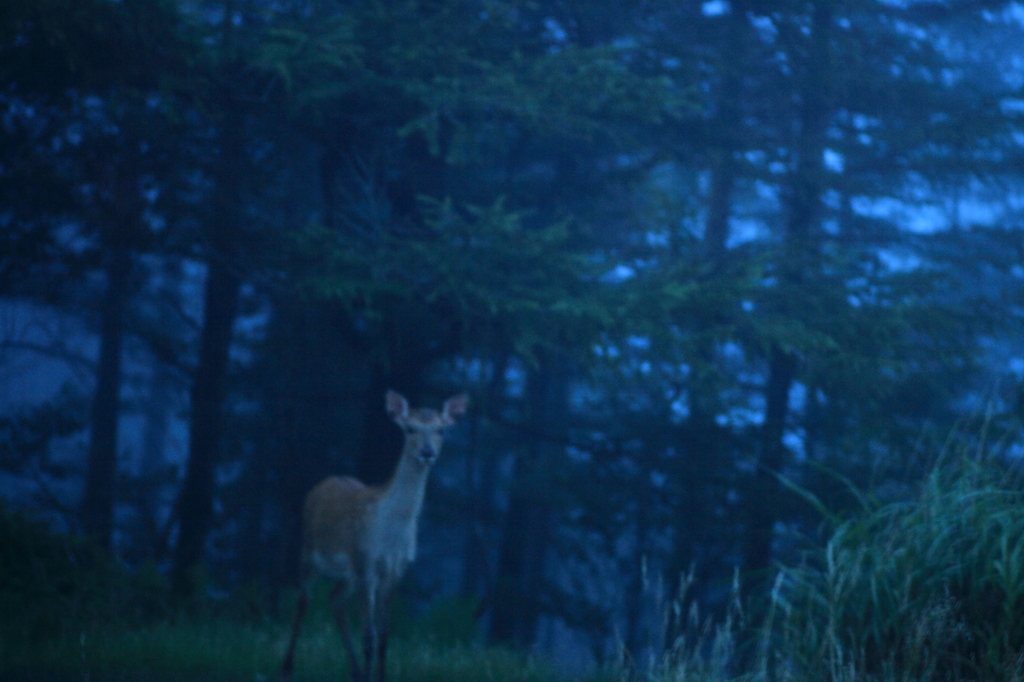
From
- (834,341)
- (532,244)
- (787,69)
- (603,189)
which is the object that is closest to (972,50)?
(787,69)

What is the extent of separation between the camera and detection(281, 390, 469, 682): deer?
7.87 meters

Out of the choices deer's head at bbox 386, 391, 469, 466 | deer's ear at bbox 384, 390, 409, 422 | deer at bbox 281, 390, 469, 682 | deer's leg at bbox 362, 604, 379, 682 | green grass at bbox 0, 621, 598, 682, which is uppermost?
deer's ear at bbox 384, 390, 409, 422

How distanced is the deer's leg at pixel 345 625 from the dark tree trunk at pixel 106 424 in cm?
807

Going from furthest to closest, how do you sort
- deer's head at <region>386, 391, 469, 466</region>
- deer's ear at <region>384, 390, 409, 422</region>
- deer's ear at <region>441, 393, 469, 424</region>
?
deer's ear at <region>441, 393, 469, 424</region>, deer's ear at <region>384, 390, 409, 422</region>, deer's head at <region>386, 391, 469, 466</region>

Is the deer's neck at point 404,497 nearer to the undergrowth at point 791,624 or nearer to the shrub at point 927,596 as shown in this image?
the undergrowth at point 791,624

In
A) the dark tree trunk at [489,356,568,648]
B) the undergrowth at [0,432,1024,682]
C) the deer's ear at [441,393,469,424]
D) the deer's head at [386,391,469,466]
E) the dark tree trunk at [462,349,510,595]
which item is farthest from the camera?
the dark tree trunk at [489,356,568,648]

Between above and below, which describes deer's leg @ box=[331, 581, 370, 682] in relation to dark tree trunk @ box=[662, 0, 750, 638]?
below

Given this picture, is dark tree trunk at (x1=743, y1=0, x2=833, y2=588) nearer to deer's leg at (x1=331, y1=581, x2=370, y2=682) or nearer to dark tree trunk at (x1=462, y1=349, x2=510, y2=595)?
dark tree trunk at (x1=462, y1=349, x2=510, y2=595)

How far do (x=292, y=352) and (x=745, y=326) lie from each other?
7215 millimetres

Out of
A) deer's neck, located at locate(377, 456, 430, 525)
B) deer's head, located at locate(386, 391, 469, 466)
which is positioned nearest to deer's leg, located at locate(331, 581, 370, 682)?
deer's neck, located at locate(377, 456, 430, 525)

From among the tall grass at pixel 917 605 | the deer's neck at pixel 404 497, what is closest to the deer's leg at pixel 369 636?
the deer's neck at pixel 404 497

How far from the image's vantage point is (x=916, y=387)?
13.8 meters

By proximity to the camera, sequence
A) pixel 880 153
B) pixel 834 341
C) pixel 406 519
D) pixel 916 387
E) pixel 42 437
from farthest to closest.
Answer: pixel 42 437, pixel 880 153, pixel 916 387, pixel 834 341, pixel 406 519

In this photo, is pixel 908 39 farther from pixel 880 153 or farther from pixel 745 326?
pixel 745 326
